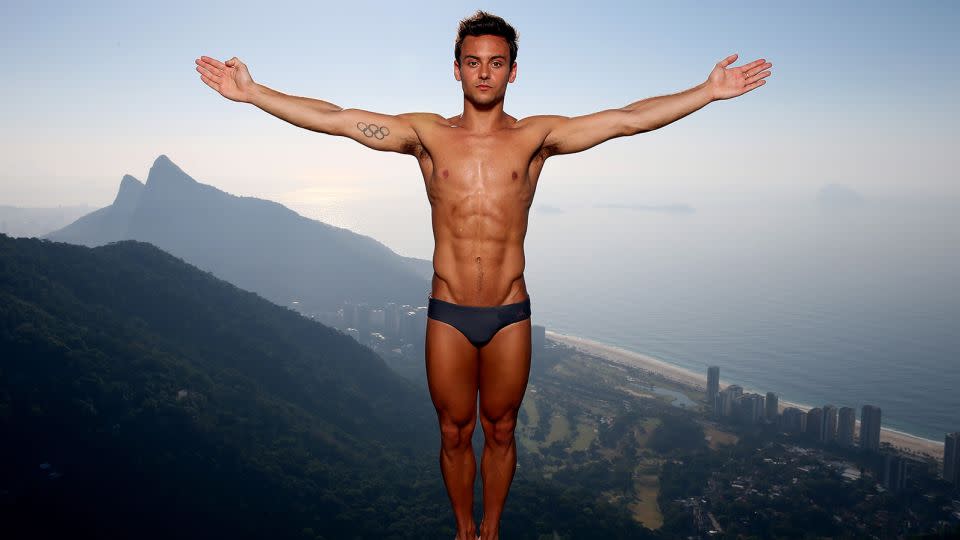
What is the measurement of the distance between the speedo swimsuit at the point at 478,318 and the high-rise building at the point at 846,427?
289 ft

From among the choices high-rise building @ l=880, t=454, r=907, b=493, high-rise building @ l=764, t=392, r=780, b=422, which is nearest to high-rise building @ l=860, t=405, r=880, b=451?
high-rise building @ l=880, t=454, r=907, b=493

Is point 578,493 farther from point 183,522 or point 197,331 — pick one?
point 197,331

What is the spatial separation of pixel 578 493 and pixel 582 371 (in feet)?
165

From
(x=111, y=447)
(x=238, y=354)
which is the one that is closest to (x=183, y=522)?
(x=111, y=447)

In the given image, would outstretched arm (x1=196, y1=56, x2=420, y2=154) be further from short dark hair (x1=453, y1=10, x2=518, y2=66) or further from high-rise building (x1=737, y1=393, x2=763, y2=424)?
high-rise building (x1=737, y1=393, x2=763, y2=424)

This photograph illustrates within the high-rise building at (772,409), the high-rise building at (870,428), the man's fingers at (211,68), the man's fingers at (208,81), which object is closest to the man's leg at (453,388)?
the man's fingers at (208,81)

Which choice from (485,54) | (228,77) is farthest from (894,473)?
(228,77)

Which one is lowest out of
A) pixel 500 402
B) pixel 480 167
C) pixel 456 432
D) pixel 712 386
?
pixel 712 386

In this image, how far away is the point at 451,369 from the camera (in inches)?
199

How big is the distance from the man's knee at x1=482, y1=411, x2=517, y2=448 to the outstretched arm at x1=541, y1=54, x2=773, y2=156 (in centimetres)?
223

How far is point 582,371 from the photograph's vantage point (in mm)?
110188

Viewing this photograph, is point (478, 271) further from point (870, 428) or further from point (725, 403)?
point (725, 403)

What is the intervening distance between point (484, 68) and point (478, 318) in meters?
1.91

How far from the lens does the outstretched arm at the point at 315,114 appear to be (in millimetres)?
4977
